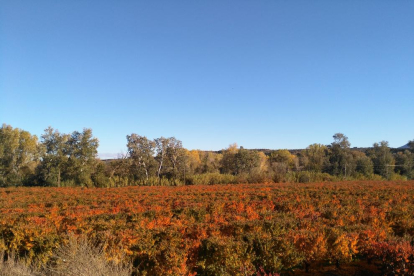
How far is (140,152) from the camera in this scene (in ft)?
115

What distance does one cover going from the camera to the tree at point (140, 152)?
34.9 m

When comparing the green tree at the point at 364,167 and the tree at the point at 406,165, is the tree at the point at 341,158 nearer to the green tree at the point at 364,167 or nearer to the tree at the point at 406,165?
the green tree at the point at 364,167

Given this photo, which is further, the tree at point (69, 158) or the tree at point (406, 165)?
the tree at point (406, 165)

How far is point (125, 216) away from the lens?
27.4 feet

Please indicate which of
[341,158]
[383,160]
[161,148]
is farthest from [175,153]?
[383,160]

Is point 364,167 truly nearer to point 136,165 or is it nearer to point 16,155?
point 136,165

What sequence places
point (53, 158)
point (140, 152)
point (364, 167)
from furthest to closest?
point (364, 167), point (140, 152), point (53, 158)

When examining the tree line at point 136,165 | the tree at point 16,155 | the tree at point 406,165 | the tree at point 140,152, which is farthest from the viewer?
the tree at point 406,165

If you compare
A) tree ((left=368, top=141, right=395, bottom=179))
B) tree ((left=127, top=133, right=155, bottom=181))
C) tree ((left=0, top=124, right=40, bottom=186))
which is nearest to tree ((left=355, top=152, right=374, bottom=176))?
tree ((left=368, top=141, right=395, bottom=179))

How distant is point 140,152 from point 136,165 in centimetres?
176

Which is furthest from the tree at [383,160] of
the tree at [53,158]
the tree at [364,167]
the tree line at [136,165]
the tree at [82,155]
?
the tree at [53,158]

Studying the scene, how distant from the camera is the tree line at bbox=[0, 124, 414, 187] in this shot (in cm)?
2886

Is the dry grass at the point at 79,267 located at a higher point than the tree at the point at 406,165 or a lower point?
lower

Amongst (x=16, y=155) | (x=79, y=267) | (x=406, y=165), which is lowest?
(x=79, y=267)
